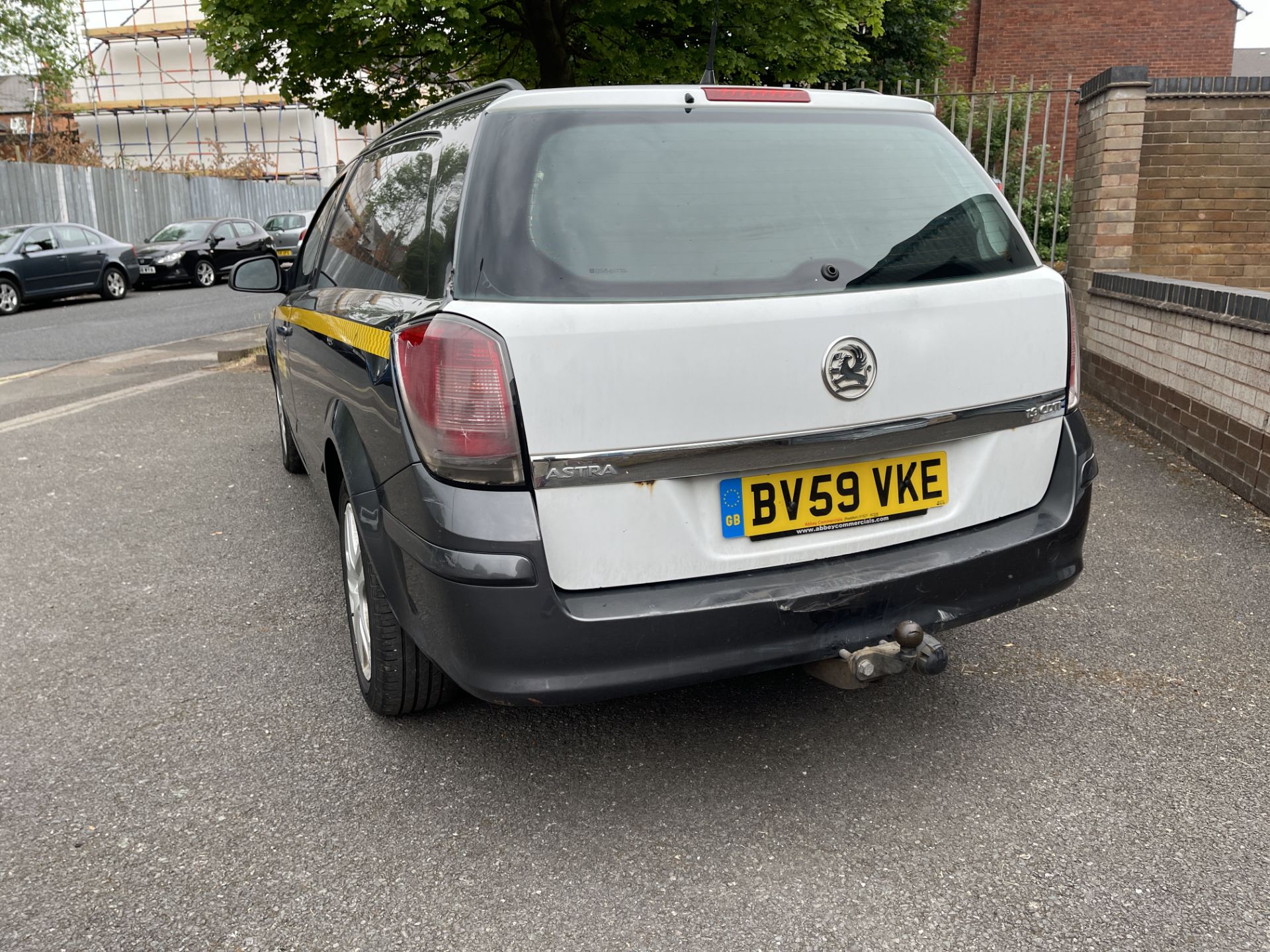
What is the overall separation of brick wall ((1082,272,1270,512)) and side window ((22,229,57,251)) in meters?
17.2

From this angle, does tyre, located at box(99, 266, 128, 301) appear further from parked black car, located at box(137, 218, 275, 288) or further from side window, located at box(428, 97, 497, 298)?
side window, located at box(428, 97, 497, 298)

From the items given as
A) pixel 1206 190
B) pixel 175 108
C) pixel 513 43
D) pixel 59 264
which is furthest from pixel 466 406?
pixel 175 108

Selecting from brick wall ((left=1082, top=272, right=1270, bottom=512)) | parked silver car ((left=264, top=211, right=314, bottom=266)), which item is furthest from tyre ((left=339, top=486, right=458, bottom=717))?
parked silver car ((left=264, top=211, right=314, bottom=266))

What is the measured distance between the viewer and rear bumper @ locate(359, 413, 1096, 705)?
2369 mm

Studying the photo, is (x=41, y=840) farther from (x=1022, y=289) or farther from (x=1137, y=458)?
(x=1137, y=458)

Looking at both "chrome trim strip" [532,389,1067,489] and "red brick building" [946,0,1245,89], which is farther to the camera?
"red brick building" [946,0,1245,89]

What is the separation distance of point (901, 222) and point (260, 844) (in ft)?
7.19

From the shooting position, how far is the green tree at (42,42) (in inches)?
1217

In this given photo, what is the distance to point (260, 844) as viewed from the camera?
101 inches

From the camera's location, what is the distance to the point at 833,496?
2.56m

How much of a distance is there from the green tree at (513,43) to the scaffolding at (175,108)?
4146cm

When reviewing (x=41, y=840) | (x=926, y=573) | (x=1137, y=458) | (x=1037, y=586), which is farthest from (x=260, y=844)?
(x=1137, y=458)

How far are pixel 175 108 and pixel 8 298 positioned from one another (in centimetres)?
3864

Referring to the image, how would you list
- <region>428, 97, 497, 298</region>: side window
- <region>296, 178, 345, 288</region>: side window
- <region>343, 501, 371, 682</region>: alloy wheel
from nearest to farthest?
<region>428, 97, 497, 298</region>: side window
<region>343, 501, 371, 682</region>: alloy wheel
<region>296, 178, 345, 288</region>: side window
